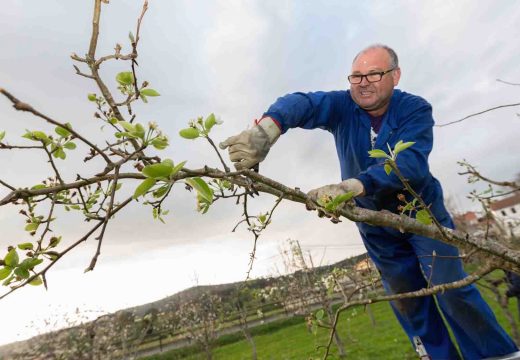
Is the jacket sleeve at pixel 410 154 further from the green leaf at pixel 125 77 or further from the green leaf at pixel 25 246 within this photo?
the green leaf at pixel 25 246

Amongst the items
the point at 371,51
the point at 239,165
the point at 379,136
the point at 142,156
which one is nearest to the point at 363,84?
the point at 371,51

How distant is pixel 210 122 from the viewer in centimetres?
117

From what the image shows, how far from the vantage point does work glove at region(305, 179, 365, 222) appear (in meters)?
1.23

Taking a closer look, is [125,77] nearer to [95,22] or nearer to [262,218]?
[95,22]

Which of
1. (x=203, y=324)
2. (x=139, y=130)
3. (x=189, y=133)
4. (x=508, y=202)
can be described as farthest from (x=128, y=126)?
(x=508, y=202)

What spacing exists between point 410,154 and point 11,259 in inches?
67.6

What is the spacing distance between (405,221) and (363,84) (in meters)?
1.41

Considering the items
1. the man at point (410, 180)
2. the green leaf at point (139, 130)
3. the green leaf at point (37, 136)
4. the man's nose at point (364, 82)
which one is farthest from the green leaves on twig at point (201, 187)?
the man's nose at point (364, 82)

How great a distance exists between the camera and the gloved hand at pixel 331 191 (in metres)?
1.25

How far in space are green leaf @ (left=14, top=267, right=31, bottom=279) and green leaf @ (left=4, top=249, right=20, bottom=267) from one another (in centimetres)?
2

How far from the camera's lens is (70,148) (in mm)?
1408

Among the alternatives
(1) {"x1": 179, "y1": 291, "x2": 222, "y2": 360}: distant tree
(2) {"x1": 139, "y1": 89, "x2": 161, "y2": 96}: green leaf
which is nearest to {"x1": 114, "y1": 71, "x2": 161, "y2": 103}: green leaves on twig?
(2) {"x1": 139, "y1": 89, "x2": 161, "y2": 96}: green leaf

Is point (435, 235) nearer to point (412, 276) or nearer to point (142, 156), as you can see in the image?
point (142, 156)

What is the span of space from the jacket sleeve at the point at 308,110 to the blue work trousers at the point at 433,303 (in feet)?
2.70
